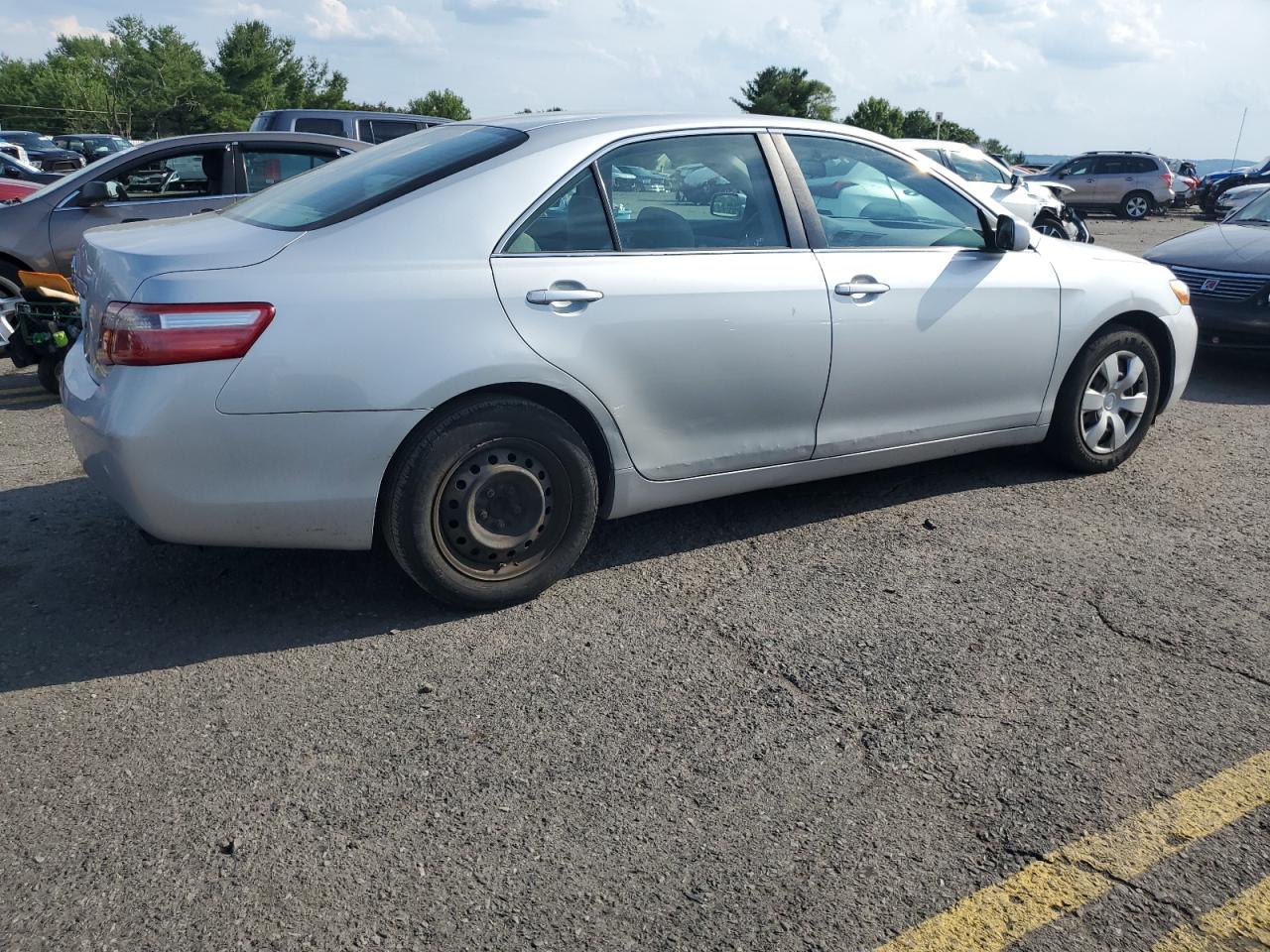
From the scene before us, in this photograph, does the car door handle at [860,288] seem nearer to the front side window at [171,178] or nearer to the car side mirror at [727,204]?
the car side mirror at [727,204]

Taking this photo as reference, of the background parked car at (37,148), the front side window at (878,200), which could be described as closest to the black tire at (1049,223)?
the front side window at (878,200)

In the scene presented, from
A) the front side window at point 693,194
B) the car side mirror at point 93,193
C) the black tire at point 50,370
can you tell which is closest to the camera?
the front side window at point 693,194

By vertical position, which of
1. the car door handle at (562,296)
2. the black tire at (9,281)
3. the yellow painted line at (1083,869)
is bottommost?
the yellow painted line at (1083,869)

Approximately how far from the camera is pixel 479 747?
9.78 ft

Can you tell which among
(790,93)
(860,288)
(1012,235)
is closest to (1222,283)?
(1012,235)

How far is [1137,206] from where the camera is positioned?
94.6 ft

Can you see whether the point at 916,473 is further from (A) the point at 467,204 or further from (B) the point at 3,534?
(B) the point at 3,534

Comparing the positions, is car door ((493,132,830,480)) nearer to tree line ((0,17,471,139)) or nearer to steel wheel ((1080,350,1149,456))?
steel wheel ((1080,350,1149,456))

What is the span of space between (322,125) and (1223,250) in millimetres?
8825

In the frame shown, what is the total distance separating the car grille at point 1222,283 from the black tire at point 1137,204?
23015mm

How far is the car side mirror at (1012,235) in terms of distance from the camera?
4.69m

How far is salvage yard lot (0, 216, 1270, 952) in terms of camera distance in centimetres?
238

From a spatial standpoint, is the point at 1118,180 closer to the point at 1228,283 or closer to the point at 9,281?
the point at 1228,283

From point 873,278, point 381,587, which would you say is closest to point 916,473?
point 873,278
